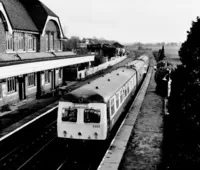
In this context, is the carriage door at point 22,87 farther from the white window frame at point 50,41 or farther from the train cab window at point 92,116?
the train cab window at point 92,116

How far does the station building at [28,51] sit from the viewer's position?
2216cm

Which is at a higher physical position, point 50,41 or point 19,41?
point 50,41

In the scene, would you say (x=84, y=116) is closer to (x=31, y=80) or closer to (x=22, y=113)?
(x=22, y=113)

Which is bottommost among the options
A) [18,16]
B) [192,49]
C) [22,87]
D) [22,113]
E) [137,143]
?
[22,113]

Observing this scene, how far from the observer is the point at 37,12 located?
31516 millimetres

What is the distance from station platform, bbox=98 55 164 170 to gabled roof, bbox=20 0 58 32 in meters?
13.9

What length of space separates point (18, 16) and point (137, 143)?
1915 centimetres

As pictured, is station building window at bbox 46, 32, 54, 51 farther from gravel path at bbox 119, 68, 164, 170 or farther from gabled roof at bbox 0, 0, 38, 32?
gravel path at bbox 119, 68, 164, 170

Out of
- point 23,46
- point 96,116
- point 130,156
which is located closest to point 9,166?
point 96,116

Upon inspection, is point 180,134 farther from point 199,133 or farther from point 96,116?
point 96,116

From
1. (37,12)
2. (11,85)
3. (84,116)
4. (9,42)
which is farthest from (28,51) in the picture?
(84,116)

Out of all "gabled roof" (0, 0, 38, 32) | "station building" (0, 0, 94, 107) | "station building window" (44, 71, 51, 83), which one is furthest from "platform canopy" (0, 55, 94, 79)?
"gabled roof" (0, 0, 38, 32)

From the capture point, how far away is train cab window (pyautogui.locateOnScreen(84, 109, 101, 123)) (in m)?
→ 12.9

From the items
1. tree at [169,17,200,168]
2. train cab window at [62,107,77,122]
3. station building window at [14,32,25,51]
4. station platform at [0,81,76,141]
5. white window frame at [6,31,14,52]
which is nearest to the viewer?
tree at [169,17,200,168]
